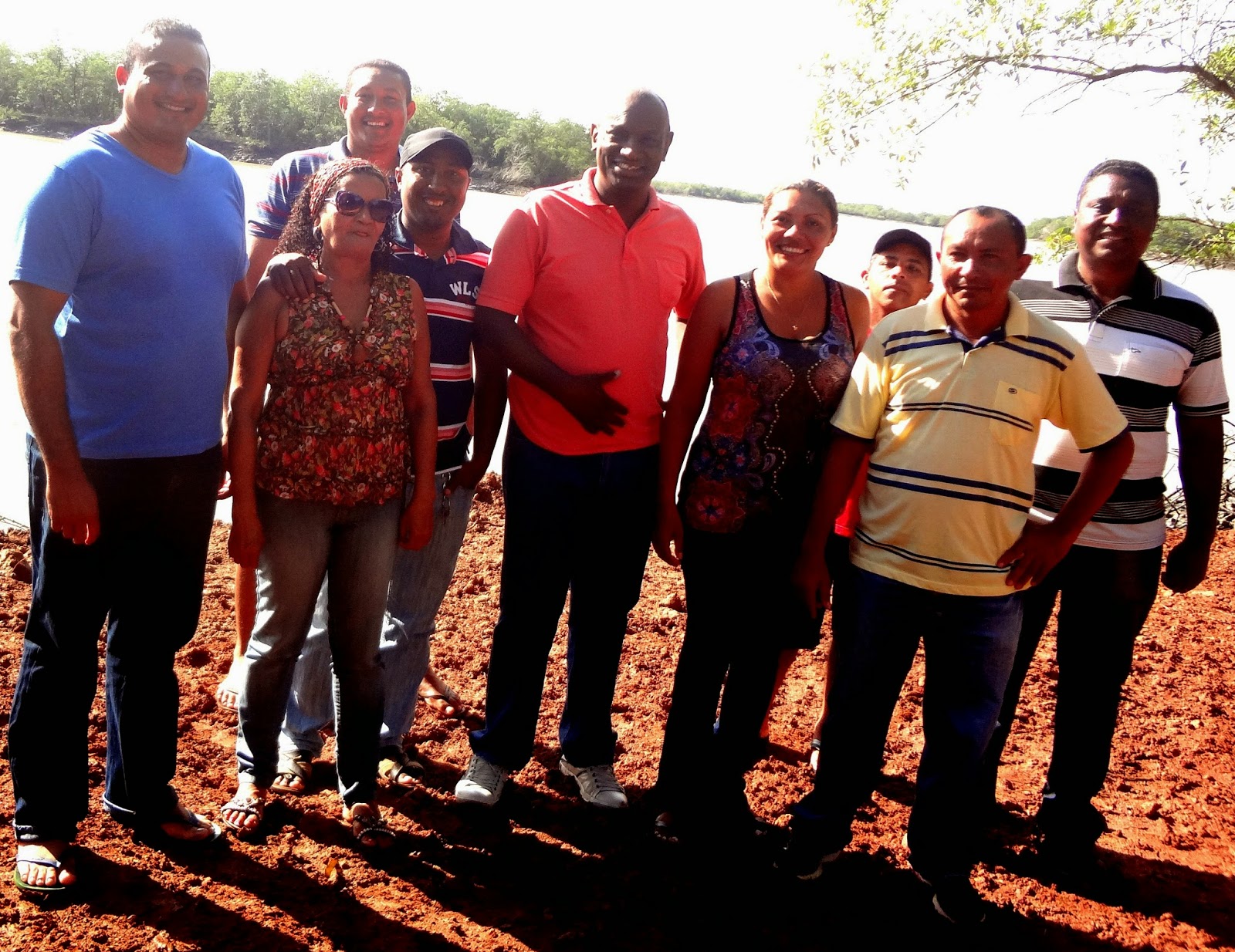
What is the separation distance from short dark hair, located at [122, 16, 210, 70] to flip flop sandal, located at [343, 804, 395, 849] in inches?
92.9

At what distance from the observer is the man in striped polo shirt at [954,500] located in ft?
8.72

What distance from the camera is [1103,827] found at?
3.22 meters

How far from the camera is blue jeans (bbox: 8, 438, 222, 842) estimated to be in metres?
2.72

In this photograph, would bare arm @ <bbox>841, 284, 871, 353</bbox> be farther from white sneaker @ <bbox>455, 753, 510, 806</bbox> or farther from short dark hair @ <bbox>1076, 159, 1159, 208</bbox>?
white sneaker @ <bbox>455, 753, 510, 806</bbox>

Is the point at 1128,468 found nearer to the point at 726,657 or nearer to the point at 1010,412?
the point at 1010,412

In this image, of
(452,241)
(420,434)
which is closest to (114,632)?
(420,434)

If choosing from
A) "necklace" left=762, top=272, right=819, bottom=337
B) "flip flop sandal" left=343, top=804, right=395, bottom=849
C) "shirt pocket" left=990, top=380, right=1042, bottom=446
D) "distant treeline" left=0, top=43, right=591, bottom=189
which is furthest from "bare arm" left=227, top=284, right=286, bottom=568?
"distant treeline" left=0, top=43, right=591, bottom=189

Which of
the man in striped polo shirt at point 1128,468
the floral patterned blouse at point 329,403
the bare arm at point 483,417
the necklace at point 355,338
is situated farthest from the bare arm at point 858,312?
the necklace at point 355,338

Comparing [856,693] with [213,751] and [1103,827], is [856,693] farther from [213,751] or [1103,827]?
[213,751]

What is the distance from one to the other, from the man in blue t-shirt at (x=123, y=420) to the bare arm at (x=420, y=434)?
566mm

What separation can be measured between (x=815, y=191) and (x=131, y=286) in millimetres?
2013

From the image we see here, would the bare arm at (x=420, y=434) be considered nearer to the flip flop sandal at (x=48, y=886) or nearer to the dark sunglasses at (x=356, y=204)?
the dark sunglasses at (x=356, y=204)

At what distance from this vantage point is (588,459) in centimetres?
317

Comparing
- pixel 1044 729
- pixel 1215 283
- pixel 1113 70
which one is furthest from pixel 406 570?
pixel 1215 283
